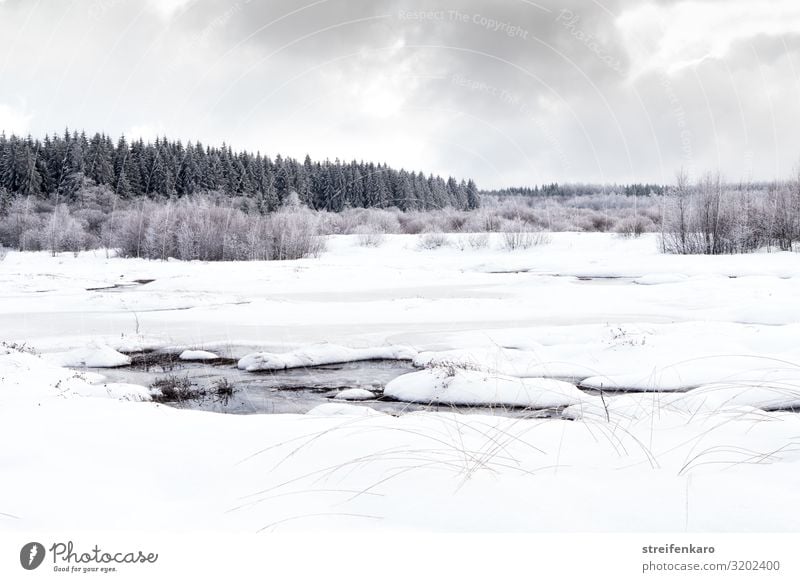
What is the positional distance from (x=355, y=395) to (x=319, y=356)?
1.73m

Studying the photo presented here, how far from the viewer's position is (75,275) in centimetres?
1717

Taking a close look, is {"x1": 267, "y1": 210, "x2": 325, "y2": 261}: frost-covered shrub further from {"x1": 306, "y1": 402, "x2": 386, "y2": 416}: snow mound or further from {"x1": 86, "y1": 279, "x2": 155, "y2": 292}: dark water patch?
{"x1": 306, "y1": 402, "x2": 386, "y2": 416}: snow mound

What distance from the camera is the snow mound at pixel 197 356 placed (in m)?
7.15

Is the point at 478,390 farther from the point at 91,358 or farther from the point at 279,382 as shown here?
the point at 91,358

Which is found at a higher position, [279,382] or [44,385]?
[44,385]

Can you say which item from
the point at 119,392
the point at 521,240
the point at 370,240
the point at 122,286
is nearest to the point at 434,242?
the point at 370,240

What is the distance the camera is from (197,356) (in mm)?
7234

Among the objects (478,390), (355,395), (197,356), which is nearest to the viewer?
(478,390)

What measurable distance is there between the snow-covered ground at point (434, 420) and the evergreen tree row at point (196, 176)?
1961 inches

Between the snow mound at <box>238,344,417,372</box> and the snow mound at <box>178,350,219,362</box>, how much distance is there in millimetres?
654

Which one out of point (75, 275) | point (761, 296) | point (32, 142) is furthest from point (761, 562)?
point (32, 142)

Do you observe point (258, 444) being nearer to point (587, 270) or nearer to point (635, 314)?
point (635, 314)

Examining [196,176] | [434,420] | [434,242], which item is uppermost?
[196,176]

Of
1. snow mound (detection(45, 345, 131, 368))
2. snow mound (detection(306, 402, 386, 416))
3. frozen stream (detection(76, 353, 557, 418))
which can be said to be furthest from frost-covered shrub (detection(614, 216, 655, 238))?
snow mound (detection(306, 402, 386, 416))
